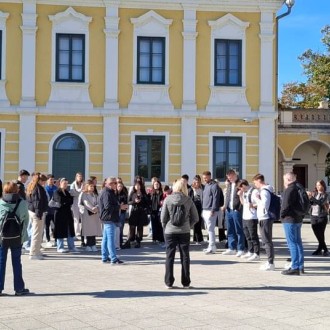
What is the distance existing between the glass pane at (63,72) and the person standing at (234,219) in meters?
10.2

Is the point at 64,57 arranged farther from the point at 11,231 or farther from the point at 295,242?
the point at 11,231

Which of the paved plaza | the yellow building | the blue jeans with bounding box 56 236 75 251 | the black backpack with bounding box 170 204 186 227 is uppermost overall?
the yellow building

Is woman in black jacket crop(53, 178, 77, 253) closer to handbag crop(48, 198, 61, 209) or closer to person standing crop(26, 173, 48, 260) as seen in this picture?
handbag crop(48, 198, 61, 209)

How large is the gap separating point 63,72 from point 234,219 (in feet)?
35.8

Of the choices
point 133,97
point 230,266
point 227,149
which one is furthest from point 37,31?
point 230,266

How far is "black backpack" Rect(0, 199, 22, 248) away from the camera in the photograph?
30.8 ft

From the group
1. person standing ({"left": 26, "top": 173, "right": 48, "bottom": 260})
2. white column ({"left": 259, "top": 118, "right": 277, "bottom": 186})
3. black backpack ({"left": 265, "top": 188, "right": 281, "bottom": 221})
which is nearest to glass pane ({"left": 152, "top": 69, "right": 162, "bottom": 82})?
white column ({"left": 259, "top": 118, "right": 277, "bottom": 186})

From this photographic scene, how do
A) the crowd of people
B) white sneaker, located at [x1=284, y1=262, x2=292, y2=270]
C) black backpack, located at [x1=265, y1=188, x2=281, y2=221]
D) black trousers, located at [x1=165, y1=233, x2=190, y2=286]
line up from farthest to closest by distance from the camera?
black backpack, located at [x1=265, y1=188, x2=281, y2=221] → white sneaker, located at [x1=284, y1=262, x2=292, y2=270] → the crowd of people → black trousers, located at [x1=165, y1=233, x2=190, y2=286]

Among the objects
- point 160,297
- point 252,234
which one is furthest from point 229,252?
point 160,297

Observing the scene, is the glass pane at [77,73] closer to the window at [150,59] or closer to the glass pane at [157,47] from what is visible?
the window at [150,59]

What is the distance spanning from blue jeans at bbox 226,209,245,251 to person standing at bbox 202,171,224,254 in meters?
0.34

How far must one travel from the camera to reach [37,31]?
22.5 metres

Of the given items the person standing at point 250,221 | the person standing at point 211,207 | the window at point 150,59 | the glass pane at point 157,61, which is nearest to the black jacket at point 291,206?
the person standing at point 250,221

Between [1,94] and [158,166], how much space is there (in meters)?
6.23
